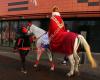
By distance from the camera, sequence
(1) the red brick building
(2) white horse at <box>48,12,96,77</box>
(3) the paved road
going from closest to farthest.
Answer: (3) the paved road < (2) white horse at <box>48,12,96,77</box> < (1) the red brick building

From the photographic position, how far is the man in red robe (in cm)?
1616

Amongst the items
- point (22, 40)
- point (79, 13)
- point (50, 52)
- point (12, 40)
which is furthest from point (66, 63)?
point (12, 40)

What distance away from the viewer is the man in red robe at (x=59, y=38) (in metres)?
16.2

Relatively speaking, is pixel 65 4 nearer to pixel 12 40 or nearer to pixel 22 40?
pixel 12 40

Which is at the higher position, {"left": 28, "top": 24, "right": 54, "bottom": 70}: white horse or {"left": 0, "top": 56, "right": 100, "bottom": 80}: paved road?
{"left": 28, "top": 24, "right": 54, "bottom": 70}: white horse

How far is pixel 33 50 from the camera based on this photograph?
28016 millimetres

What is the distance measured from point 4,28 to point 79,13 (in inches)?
465

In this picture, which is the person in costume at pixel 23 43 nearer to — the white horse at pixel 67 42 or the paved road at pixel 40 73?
the paved road at pixel 40 73

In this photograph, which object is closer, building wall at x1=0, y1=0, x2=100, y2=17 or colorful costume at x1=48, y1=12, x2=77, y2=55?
colorful costume at x1=48, y1=12, x2=77, y2=55

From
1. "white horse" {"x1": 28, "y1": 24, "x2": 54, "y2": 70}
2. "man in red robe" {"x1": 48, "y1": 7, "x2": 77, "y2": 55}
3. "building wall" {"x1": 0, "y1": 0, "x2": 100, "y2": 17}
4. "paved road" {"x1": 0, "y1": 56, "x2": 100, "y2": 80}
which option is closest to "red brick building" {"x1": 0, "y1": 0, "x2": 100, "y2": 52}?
"building wall" {"x1": 0, "y1": 0, "x2": 100, "y2": 17}

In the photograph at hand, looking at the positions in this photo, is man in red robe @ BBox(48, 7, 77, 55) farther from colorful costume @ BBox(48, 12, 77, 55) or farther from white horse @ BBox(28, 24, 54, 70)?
white horse @ BBox(28, 24, 54, 70)

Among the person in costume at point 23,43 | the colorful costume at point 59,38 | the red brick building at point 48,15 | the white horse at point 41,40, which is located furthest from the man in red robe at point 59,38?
the red brick building at point 48,15

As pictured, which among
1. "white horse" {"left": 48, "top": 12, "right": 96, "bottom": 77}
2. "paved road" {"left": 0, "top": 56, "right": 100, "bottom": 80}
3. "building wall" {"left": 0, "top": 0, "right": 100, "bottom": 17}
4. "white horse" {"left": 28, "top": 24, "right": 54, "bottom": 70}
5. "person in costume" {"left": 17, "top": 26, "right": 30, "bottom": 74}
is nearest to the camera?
"paved road" {"left": 0, "top": 56, "right": 100, "bottom": 80}

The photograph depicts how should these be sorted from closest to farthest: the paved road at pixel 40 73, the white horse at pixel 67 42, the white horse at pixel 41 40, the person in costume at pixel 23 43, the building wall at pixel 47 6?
the paved road at pixel 40 73 → the white horse at pixel 67 42 → the person in costume at pixel 23 43 → the white horse at pixel 41 40 → the building wall at pixel 47 6
